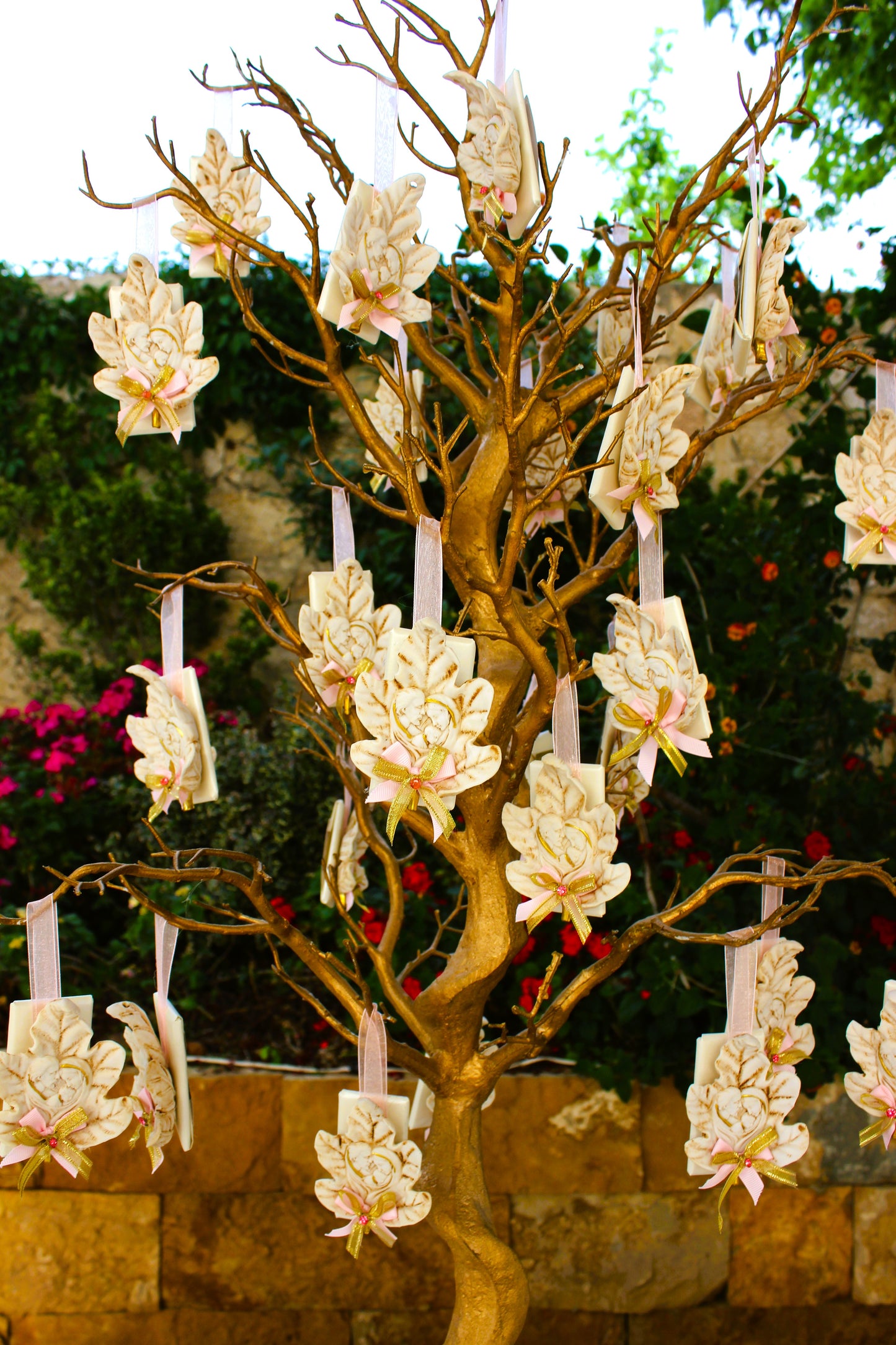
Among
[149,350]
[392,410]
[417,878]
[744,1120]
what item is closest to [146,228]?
[149,350]

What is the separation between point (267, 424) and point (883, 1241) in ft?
8.75

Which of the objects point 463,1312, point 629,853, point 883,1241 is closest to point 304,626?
point 463,1312

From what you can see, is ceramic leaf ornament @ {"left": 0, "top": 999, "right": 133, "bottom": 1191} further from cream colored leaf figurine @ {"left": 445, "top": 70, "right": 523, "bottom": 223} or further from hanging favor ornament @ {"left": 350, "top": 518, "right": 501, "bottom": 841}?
cream colored leaf figurine @ {"left": 445, "top": 70, "right": 523, "bottom": 223}

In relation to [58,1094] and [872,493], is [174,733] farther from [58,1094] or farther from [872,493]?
[872,493]

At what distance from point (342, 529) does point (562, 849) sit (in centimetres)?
38

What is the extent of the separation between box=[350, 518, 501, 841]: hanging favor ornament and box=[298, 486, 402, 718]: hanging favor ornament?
17 cm

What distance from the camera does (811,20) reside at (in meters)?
3.17

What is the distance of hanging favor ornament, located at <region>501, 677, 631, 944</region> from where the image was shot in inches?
33.0

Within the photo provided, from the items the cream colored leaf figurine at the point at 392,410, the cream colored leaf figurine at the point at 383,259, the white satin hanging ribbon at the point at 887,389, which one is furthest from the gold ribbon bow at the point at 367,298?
the white satin hanging ribbon at the point at 887,389

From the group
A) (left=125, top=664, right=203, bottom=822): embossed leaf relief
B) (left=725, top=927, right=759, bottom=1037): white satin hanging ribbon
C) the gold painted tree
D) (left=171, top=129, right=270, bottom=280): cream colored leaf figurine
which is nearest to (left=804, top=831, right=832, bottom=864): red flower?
the gold painted tree

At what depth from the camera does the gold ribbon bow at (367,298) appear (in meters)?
0.85

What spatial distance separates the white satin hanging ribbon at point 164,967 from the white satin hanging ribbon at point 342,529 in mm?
373

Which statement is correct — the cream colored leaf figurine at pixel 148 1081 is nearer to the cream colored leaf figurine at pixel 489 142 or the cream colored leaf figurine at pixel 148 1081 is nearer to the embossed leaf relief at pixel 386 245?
the embossed leaf relief at pixel 386 245

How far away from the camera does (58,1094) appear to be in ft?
2.80
